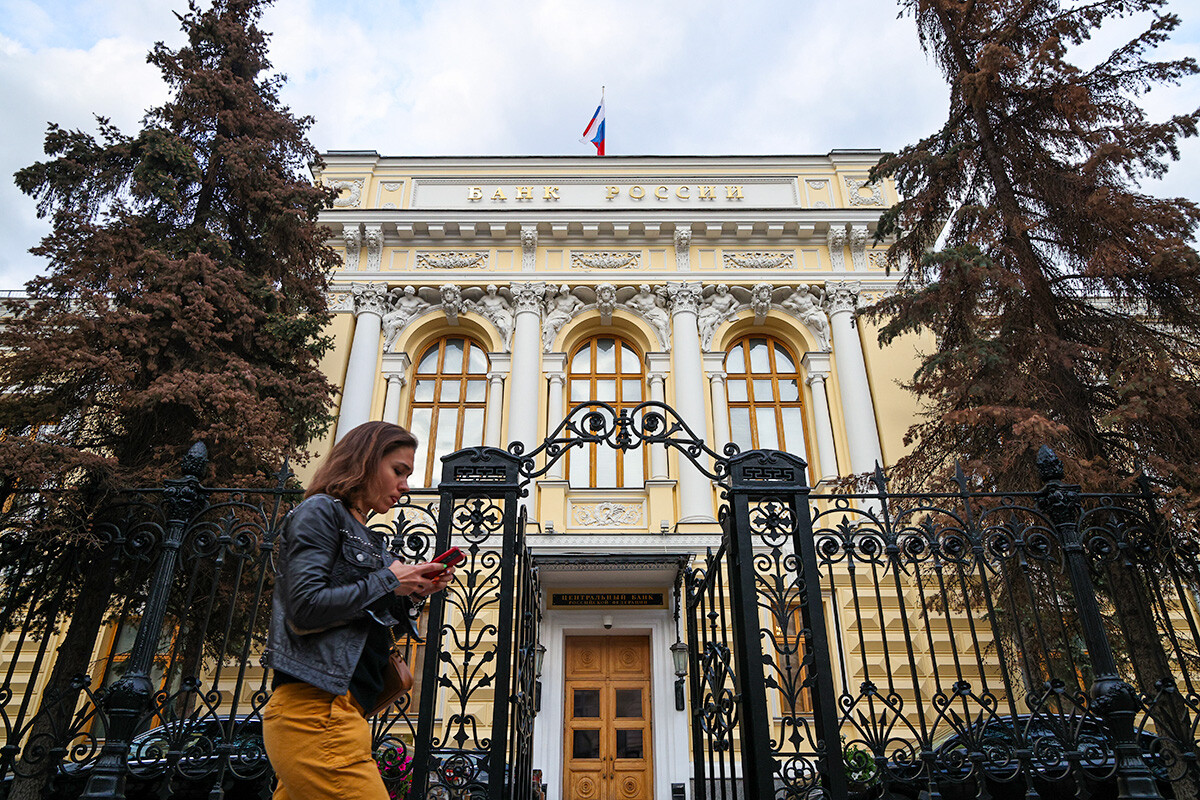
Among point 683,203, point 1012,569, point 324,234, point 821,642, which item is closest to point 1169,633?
point 821,642

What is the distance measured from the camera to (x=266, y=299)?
37.4 feet

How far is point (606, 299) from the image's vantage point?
16984mm

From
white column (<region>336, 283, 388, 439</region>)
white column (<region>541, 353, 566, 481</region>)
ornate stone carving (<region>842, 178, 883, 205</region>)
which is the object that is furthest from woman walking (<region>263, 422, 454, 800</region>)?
ornate stone carving (<region>842, 178, 883, 205</region>)

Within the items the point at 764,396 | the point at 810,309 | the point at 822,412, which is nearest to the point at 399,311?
the point at 764,396

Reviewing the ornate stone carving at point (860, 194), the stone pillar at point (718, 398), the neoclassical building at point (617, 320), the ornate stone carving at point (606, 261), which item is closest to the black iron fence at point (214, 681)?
the neoclassical building at point (617, 320)

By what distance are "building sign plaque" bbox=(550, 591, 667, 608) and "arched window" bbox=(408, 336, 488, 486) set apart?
11.9 ft

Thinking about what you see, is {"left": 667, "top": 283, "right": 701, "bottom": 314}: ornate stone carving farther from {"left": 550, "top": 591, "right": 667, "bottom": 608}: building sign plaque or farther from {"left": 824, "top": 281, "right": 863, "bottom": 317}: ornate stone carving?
{"left": 550, "top": 591, "right": 667, "bottom": 608}: building sign plaque

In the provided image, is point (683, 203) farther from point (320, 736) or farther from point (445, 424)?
point (320, 736)

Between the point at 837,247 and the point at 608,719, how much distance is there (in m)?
11.7

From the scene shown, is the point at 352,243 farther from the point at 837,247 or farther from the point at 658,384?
the point at 837,247

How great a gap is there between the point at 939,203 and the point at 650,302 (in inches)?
290

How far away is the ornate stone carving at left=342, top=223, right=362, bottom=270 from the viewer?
57.3ft

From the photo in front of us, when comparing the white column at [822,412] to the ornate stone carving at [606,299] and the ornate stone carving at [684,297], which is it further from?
the ornate stone carving at [606,299]

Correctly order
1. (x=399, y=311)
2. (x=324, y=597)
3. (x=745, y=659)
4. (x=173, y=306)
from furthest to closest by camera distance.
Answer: (x=399, y=311) < (x=173, y=306) < (x=745, y=659) < (x=324, y=597)
